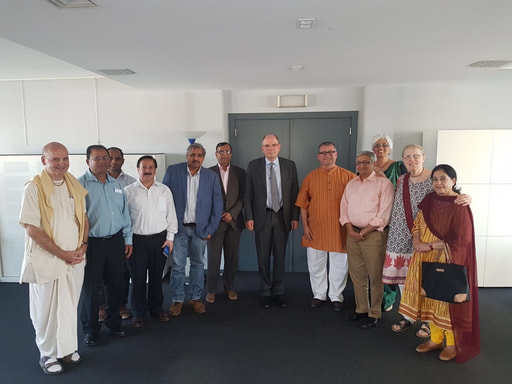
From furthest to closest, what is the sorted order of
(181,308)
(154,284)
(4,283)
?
(4,283)
(181,308)
(154,284)

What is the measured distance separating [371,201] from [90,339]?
8.85 feet

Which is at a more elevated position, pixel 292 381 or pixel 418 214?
pixel 418 214

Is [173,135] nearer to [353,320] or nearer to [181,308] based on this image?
[181,308]

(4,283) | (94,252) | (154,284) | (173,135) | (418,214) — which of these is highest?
(173,135)

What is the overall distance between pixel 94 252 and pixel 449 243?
276 cm

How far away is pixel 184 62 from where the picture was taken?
10.4ft

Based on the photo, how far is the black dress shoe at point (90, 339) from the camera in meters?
2.98

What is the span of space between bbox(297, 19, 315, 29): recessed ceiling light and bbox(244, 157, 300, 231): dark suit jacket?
156cm

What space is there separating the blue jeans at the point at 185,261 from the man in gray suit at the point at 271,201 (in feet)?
1.88

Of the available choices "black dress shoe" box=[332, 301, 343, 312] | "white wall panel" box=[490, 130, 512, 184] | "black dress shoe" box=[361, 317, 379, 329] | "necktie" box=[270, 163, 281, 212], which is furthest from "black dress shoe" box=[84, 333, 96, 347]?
"white wall panel" box=[490, 130, 512, 184]

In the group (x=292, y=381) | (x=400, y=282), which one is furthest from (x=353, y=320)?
(x=292, y=381)

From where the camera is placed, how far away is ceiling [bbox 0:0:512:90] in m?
1.96

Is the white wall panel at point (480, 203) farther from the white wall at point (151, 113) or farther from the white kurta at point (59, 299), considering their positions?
the white kurta at point (59, 299)

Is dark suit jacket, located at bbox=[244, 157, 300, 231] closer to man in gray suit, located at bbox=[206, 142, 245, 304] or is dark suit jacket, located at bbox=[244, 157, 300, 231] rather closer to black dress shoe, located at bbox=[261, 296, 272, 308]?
man in gray suit, located at bbox=[206, 142, 245, 304]
